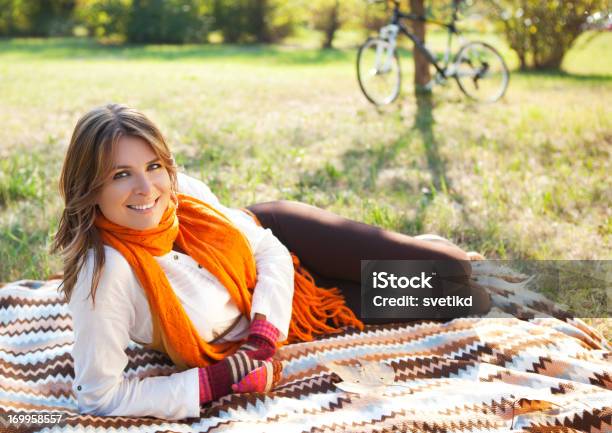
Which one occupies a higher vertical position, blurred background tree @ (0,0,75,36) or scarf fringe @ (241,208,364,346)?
blurred background tree @ (0,0,75,36)

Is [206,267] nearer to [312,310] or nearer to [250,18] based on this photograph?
[312,310]

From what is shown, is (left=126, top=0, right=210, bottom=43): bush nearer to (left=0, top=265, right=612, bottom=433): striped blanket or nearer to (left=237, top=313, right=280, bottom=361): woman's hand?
(left=0, top=265, right=612, bottom=433): striped blanket

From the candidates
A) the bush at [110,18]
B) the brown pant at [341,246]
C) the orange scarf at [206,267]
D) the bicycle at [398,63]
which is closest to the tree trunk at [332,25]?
the bush at [110,18]

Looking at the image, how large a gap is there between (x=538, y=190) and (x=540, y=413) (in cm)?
230

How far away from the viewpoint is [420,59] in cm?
727

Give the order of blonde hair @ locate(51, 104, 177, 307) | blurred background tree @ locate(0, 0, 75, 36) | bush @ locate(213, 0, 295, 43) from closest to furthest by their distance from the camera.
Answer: blonde hair @ locate(51, 104, 177, 307) → bush @ locate(213, 0, 295, 43) → blurred background tree @ locate(0, 0, 75, 36)

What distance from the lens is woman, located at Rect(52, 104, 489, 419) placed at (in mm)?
1773

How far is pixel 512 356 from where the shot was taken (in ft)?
7.20

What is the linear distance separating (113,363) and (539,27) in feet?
32.1

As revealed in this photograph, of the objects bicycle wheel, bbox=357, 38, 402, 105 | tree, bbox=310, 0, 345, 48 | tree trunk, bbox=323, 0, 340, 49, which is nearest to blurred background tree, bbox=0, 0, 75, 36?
tree, bbox=310, 0, 345, 48

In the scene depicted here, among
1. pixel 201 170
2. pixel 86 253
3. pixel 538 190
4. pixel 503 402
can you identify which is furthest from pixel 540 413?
pixel 201 170

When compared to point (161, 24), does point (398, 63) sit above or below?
below

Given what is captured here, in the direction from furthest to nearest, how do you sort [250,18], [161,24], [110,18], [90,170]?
[250,18], [110,18], [161,24], [90,170]

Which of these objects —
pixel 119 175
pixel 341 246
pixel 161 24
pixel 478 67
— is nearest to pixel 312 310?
pixel 341 246
